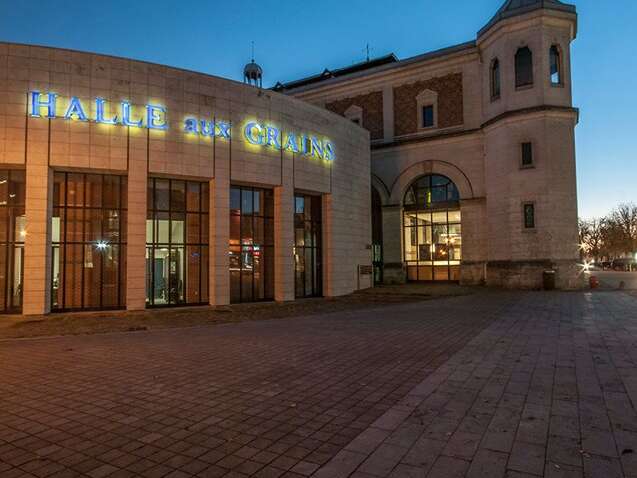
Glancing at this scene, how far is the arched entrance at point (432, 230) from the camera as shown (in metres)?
30.6

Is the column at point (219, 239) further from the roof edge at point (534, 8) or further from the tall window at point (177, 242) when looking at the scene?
the roof edge at point (534, 8)

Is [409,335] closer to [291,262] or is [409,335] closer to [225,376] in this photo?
[225,376]

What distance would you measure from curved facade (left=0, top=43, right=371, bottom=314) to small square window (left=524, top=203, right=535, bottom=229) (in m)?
11.8

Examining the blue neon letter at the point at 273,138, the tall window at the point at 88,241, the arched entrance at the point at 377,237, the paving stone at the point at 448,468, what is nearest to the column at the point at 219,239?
the blue neon letter at the point at 273,138

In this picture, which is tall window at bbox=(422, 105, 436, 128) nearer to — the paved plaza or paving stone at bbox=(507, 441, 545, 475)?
the paved plaza

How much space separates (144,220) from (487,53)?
23348 millimetres

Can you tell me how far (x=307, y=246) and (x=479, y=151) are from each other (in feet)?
44.7

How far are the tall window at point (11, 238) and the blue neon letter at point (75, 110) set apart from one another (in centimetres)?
291

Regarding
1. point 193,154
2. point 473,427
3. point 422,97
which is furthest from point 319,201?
point 473,427

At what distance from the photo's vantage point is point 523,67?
27.0 metres

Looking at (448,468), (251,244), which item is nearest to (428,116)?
(251,244)

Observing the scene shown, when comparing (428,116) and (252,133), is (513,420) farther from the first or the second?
(428,116)

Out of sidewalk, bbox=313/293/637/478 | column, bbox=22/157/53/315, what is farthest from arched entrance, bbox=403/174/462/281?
column, bbox=22/157/53/315

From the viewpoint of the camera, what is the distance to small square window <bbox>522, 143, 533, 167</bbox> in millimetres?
26250
